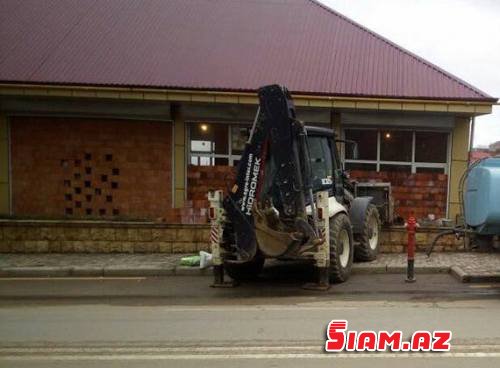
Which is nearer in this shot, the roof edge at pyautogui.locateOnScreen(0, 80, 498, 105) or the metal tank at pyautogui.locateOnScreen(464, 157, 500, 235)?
the metal tank at pyautogui.locateOnScreen(464, 157, 500, 235)

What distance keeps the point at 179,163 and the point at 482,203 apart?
8730 mm

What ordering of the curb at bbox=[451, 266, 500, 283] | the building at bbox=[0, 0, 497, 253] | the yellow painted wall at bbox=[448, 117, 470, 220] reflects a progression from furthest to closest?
the yellow painted wall at bbox=[448, 117, 470, 220] < the building at bbox=[0, 0, 497, 253] < the curb at bbox=[451, 266, 500, 283]

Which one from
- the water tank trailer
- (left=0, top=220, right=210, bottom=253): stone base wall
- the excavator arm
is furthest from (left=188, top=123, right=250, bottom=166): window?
the water tank trailer

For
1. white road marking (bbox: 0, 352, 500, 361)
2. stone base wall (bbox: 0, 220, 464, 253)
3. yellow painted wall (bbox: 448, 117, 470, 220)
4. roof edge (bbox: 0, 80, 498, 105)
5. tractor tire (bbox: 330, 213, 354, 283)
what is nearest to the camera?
white road marking (bbox: 0, 352, 500, 361)

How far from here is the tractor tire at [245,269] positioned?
8.48 m

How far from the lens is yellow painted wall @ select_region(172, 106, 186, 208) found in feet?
46.0

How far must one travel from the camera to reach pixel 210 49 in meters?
15.3

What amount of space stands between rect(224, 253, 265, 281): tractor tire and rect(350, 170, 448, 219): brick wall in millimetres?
6247

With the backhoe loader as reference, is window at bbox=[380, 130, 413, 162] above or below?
above

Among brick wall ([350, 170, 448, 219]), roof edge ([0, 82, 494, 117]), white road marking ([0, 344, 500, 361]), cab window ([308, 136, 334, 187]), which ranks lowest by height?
white road marking ([0, 344, 500, 361])

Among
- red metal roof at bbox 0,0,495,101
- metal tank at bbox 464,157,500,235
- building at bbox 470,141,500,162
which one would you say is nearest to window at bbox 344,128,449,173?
building at bbox 470,141,500,162

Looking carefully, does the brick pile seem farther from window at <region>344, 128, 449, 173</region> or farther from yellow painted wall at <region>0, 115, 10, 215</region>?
yellow painted wall at <region>0, 115, 10, 215</region>

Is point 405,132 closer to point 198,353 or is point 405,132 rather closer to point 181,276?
point 181,276

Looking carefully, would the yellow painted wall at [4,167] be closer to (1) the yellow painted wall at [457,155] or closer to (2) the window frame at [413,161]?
(2) the window frame at [413,161]
